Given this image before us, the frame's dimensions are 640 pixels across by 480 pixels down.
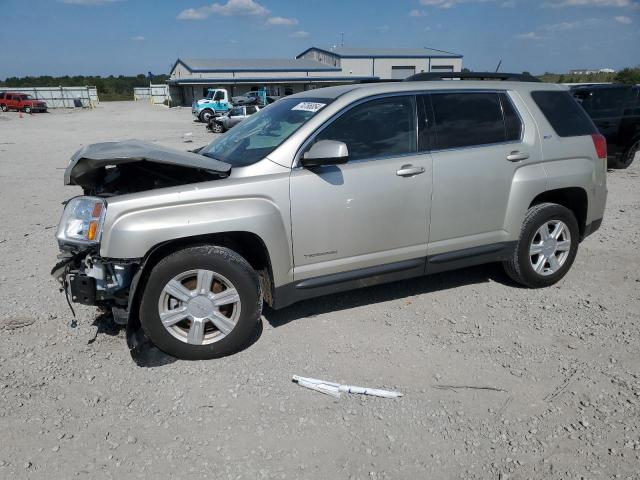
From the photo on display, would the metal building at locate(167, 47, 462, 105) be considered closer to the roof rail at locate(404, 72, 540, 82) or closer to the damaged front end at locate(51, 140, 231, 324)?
the roof rail at locate(404, 72, 540, 82)

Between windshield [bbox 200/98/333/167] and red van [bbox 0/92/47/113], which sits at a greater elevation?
windshield [bbox 200/98/333/167]

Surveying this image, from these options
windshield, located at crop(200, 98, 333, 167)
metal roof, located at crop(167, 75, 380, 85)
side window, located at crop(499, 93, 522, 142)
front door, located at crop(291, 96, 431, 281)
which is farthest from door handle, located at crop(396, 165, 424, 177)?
metal roof, located at crop(167, 75, 380, 85)

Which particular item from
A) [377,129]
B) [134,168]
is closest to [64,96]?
[134,168]

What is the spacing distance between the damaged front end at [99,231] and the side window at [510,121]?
249 cm

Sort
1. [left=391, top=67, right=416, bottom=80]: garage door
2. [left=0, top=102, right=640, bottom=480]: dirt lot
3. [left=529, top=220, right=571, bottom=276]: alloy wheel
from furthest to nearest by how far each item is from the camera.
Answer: [left=391, top=67, right=416, bottom=80]: garage door → [left=529, top=220, right=571, bottom=276]: alloy wheel → [left=0, top=102, right=640, bottom=480]: dirt lot

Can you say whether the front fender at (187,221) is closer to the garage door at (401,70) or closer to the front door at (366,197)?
the front door at (366,197)

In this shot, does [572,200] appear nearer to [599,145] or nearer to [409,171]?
[599,145]

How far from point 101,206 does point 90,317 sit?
4.41 feet

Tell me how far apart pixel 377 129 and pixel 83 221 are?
225 cm

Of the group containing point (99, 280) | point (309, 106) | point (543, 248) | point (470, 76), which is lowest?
point (543, 248)

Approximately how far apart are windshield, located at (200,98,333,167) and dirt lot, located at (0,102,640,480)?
1399 mm

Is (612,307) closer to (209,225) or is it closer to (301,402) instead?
(301,402)

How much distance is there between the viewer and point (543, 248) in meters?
4.57

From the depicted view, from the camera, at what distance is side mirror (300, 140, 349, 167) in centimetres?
336
